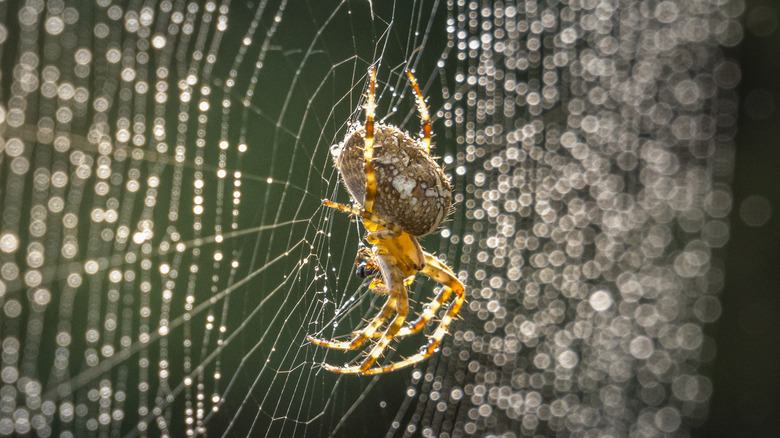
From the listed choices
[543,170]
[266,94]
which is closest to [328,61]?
[266,94]

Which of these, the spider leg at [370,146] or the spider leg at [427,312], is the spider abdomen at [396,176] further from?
the spider leg at [427,312]

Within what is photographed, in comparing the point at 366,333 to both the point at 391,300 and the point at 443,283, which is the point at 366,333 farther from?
the point at 443,283

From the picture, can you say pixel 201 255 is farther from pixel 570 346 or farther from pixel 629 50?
pixel 629 50

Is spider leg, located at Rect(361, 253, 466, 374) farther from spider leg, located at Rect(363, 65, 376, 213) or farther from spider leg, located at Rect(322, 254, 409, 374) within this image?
spider leg, located at Rect(363, 65, 376, 213)

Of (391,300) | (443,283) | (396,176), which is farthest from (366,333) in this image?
(396,176)

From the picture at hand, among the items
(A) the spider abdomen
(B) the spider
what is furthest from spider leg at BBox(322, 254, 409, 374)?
(A) the spider abdomen

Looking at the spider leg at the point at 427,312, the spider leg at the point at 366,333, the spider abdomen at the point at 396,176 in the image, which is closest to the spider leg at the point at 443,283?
the spider leg at the point at 427,312
